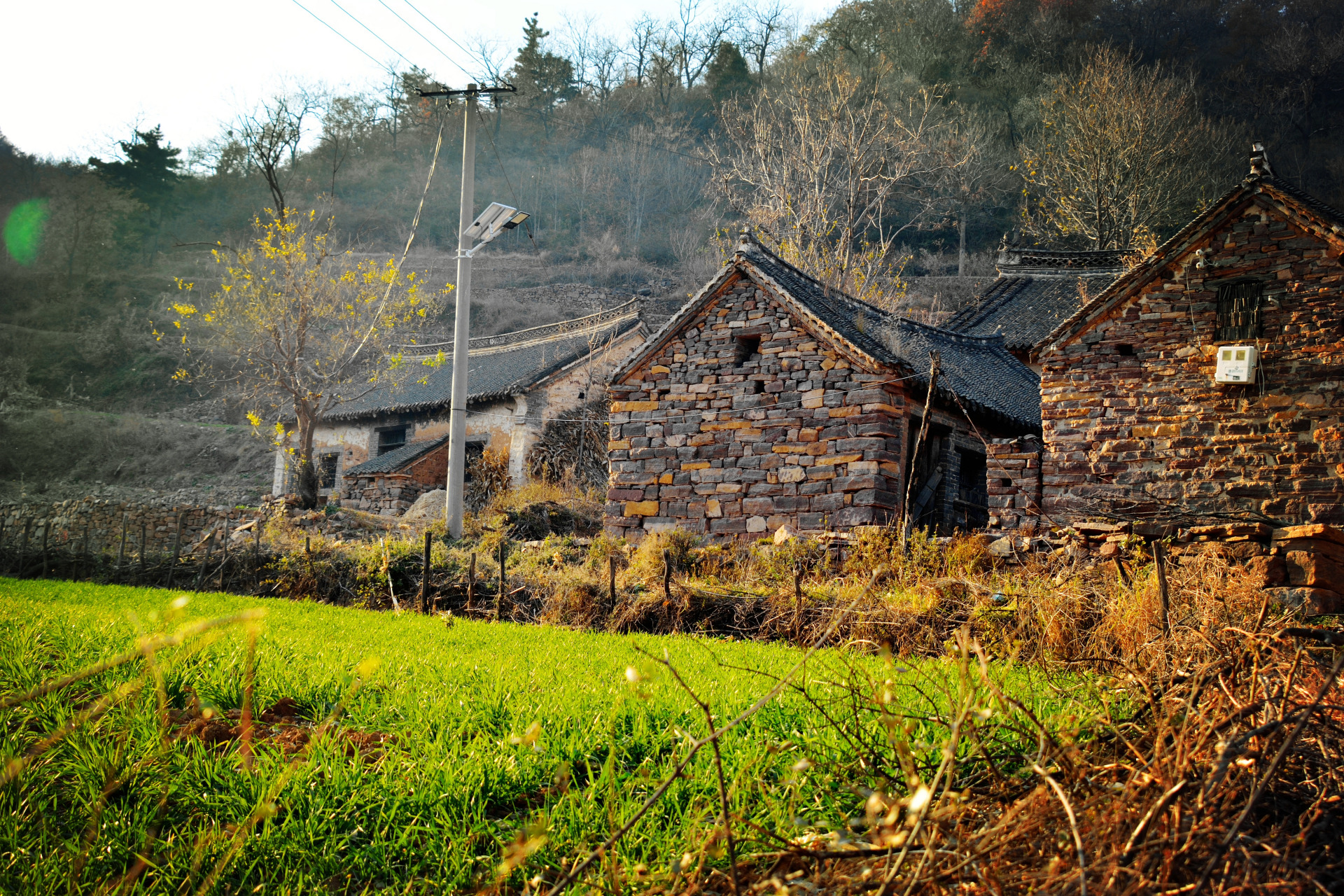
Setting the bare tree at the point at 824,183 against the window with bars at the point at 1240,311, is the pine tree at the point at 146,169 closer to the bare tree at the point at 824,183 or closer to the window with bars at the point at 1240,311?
the bare tree at the point at 824,183

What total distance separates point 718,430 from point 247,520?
10233 mm

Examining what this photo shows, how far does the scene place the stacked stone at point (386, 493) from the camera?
79.3 ft

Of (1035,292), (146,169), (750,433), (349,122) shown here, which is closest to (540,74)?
(349,122)

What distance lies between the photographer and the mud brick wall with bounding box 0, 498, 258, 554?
17250 millimetres

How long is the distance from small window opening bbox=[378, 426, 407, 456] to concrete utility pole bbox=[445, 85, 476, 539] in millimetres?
14066

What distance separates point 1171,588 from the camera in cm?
795

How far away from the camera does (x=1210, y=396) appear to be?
43.4 ft

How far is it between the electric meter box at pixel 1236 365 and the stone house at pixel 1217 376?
20 millimetres

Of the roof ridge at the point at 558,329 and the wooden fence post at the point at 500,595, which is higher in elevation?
the roof ridge at the point at 558,329

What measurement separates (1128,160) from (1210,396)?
77.4 ft

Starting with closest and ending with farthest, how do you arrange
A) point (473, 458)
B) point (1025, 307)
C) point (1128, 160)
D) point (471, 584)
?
1. point (471, 584)
2. point (1025, 307)
3. point (473, 458)
4. point (1128, 160)

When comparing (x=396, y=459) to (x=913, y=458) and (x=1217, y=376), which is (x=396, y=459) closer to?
(x=913, y=458)

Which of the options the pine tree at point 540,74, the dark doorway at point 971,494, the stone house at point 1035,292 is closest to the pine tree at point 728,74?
the pine tree at point 540,74

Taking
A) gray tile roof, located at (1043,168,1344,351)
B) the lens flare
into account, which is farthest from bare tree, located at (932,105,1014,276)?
the lens flare
